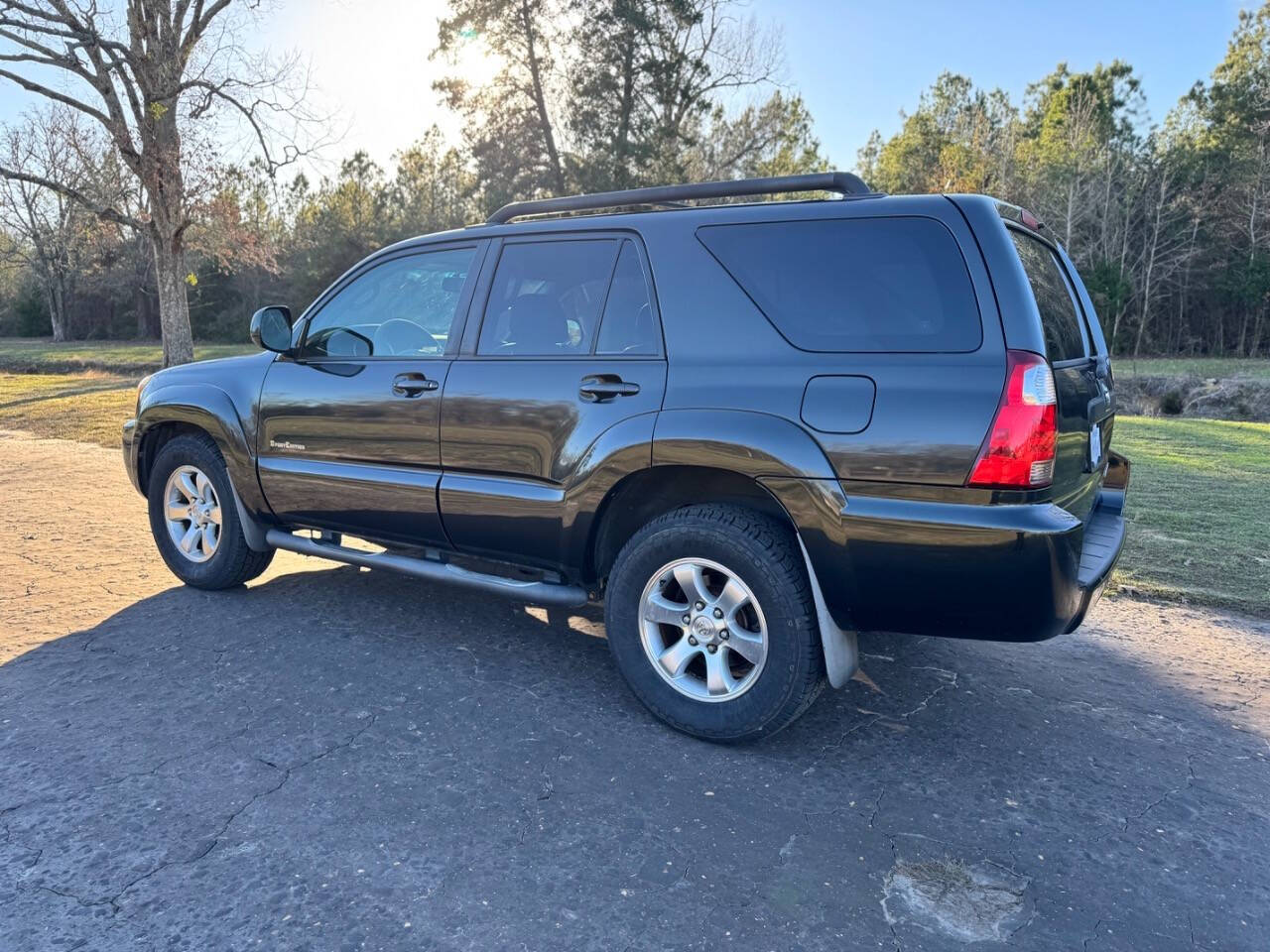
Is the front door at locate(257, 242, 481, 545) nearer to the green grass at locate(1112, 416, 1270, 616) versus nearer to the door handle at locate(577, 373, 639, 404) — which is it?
the door handle at locate(577, 373, 639, 404)

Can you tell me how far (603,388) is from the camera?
344cm

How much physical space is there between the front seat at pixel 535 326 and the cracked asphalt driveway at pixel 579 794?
1.42m

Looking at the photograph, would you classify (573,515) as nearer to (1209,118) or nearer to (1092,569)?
(1092,569)

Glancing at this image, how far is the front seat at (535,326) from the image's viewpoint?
3723 mm

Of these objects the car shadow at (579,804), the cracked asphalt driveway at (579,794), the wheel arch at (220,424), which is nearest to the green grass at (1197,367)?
the cracked asphalt driveway at (579,794)

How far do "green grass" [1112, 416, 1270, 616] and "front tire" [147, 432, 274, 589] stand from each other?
5.11 metres

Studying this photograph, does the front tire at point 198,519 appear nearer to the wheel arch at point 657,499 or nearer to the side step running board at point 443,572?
the side step running board at point 443,572

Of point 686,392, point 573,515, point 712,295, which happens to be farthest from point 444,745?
point 712,295

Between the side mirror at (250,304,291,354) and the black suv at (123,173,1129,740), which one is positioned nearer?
the black suv at (123,173,1129,740)

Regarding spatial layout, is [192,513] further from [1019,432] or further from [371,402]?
[1019,432]

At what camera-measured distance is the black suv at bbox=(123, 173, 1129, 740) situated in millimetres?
2805

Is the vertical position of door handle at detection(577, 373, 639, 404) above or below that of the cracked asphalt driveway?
above

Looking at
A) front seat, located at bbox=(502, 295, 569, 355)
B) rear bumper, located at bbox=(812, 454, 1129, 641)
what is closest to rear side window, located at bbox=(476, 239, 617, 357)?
front seat, located at bbox=(502, 295, 569, 355)

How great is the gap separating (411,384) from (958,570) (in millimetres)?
2484
